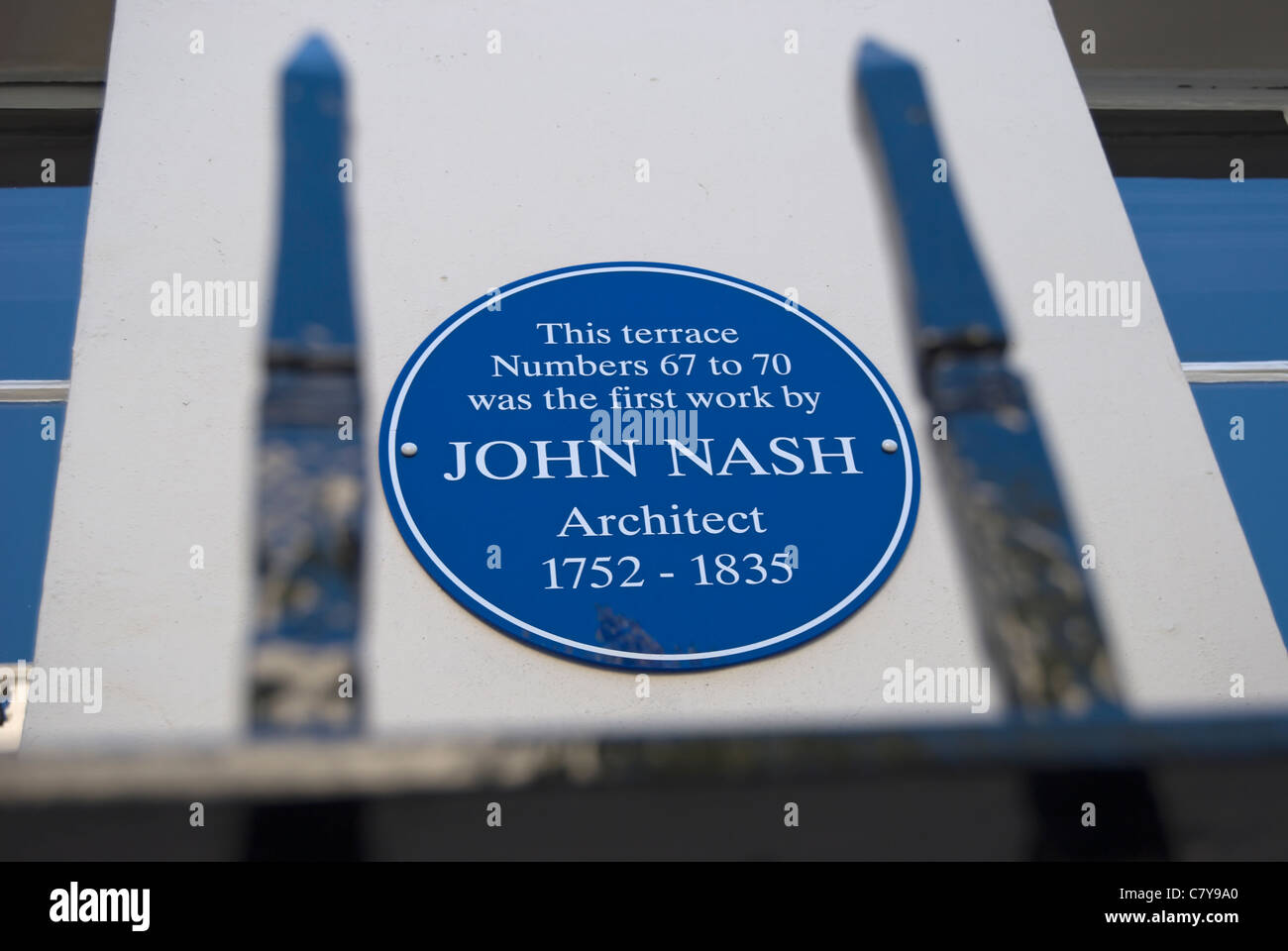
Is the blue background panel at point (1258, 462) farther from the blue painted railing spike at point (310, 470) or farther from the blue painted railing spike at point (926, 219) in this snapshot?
the blue painted railing spike at point (310, 470)

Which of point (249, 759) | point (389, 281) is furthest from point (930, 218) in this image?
point (249, 759)

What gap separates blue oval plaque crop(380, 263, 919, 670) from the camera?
88.2 inches

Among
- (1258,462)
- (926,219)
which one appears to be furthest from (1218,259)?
(926,219)

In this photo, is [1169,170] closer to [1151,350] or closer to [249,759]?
[1151,350]

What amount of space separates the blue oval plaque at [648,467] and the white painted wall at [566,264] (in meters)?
0.06

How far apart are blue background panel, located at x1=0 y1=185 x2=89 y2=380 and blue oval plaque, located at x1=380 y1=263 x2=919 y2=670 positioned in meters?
1.52

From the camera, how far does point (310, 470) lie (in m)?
2.33

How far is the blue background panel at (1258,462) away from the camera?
317cm

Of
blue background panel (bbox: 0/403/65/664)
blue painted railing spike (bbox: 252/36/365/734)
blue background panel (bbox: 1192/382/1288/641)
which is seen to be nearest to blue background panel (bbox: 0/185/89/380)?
blue background panel (bbox: 0/403/65/664)

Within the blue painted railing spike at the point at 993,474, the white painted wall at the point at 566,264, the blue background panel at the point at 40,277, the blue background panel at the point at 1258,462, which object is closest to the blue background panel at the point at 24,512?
the blue background panel at the point at 40,277

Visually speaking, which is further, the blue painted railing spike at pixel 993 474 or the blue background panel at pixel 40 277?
the blue background panel at pixel 40 277

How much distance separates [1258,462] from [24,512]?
10.9 ft

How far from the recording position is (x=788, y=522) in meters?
2.35

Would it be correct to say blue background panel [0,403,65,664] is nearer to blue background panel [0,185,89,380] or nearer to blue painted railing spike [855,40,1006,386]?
blue background panel [0,185,89,380]
